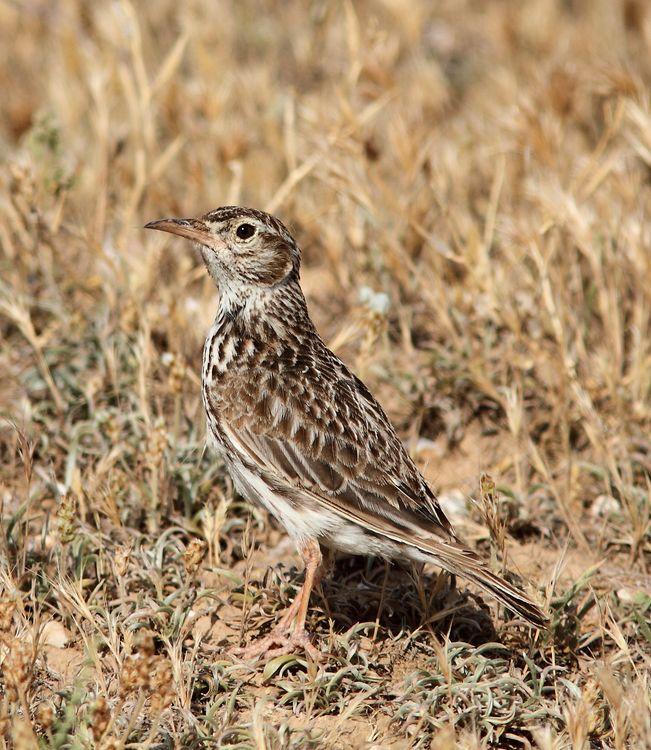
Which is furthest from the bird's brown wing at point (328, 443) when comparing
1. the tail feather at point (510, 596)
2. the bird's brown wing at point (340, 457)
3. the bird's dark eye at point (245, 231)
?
the bird's dark eye at point (245, 231)

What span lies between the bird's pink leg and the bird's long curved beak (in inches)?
62.3

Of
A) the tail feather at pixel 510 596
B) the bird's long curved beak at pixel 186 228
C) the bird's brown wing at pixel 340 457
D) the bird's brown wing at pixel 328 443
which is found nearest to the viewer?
the tail feather at pixel 510 596

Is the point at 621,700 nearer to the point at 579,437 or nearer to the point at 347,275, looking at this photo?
the point at 579,437

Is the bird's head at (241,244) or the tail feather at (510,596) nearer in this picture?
the tail feather at (510,596)

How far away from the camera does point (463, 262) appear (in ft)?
21.1

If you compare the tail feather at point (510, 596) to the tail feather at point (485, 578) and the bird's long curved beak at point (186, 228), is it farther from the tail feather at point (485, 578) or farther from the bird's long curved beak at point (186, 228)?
the bird's long curved beak at point (186, 228)

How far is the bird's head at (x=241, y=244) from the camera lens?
5.16 metres

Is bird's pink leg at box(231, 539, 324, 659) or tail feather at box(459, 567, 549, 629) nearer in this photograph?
tail feather at box(459, 567, 549, 629)

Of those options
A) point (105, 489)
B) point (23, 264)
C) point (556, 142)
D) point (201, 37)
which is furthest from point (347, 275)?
point (201, 37)

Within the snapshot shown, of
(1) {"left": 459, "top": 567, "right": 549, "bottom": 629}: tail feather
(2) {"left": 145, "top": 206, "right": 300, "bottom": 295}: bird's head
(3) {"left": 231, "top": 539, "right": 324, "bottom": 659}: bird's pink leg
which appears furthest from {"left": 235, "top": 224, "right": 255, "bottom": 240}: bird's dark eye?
(1) {"left": 459, "top": 567, "right": 549, "bottom": 629}: tail feather

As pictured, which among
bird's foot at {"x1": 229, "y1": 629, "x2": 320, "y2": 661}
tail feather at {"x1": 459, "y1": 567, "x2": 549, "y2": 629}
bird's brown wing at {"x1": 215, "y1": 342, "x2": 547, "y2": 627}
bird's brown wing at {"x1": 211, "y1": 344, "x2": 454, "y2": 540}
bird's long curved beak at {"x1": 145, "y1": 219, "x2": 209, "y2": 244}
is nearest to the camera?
tail feather at {"x1": 459, "y1": 567, "x2": 549, "y2": 629}

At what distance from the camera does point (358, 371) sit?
5.87m

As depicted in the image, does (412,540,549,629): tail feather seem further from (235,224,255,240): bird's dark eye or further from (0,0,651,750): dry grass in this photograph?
(235,224,255,240): bird's dark eye

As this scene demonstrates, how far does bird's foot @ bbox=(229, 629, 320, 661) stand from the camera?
4594 mm
